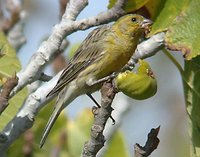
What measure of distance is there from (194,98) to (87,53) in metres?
1.75

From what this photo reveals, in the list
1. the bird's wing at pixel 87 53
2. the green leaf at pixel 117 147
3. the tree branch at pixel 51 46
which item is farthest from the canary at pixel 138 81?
the bird's wing at pixel 87 53

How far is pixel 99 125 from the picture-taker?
128 inches

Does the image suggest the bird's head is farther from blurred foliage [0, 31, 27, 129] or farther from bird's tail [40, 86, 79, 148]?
blurred foliage [0, 31, 27, 129]

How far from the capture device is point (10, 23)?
5898mm

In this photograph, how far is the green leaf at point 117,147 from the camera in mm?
4887

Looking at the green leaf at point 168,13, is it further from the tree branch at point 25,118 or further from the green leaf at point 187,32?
the tree branch at point 25,118

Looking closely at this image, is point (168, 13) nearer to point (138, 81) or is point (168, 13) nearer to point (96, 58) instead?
point (138, 81)

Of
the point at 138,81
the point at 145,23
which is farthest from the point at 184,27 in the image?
the point at 145,23

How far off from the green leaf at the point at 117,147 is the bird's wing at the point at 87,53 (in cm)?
50

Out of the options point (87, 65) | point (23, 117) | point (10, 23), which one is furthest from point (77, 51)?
point (23, 117)

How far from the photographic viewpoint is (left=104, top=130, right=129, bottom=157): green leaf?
192 inches

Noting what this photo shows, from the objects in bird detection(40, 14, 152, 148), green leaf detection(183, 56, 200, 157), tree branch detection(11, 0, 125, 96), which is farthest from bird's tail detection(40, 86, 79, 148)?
green leaf detection(183, 56, 200, 157)

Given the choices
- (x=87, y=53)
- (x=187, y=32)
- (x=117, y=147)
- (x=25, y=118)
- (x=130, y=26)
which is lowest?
(x=117, y=147)

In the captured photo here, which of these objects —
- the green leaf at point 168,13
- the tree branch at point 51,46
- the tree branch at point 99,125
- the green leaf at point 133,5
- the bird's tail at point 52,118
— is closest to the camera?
the tree branch at point 99,125
